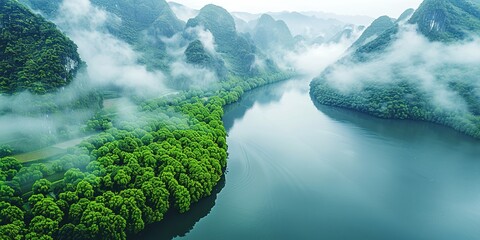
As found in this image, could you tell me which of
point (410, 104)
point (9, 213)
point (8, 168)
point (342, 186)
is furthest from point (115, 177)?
point (410, 104)

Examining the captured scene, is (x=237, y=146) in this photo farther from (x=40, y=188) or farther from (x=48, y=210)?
(x=48, y=210)

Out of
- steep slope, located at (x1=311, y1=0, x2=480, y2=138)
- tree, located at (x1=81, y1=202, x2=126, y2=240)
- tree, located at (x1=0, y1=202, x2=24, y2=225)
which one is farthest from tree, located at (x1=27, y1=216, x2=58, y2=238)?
steep slope, located at (x1=311, y1=0, x2=480, y2=138)

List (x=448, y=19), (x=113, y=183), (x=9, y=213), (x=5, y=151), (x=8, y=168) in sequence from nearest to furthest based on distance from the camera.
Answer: (x=9, y=213) < (x=113, y=183) < (x=8, y=168) < (x=5, y=151) < (x=448, y=19)

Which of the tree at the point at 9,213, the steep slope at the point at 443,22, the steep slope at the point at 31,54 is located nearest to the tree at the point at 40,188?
the tree at the point at 9,213

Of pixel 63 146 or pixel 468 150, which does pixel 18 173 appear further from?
pixel 468 150

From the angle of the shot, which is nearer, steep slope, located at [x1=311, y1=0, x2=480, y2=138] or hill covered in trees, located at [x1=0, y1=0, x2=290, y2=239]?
hill covered in trees, located at [x1=0, y1=0, x2=290, y2=239]

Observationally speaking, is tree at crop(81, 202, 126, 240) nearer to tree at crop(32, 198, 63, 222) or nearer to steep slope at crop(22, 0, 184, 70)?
tree at crop(32, 198, 63, 222)

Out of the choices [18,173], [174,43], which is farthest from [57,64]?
[174,43]
